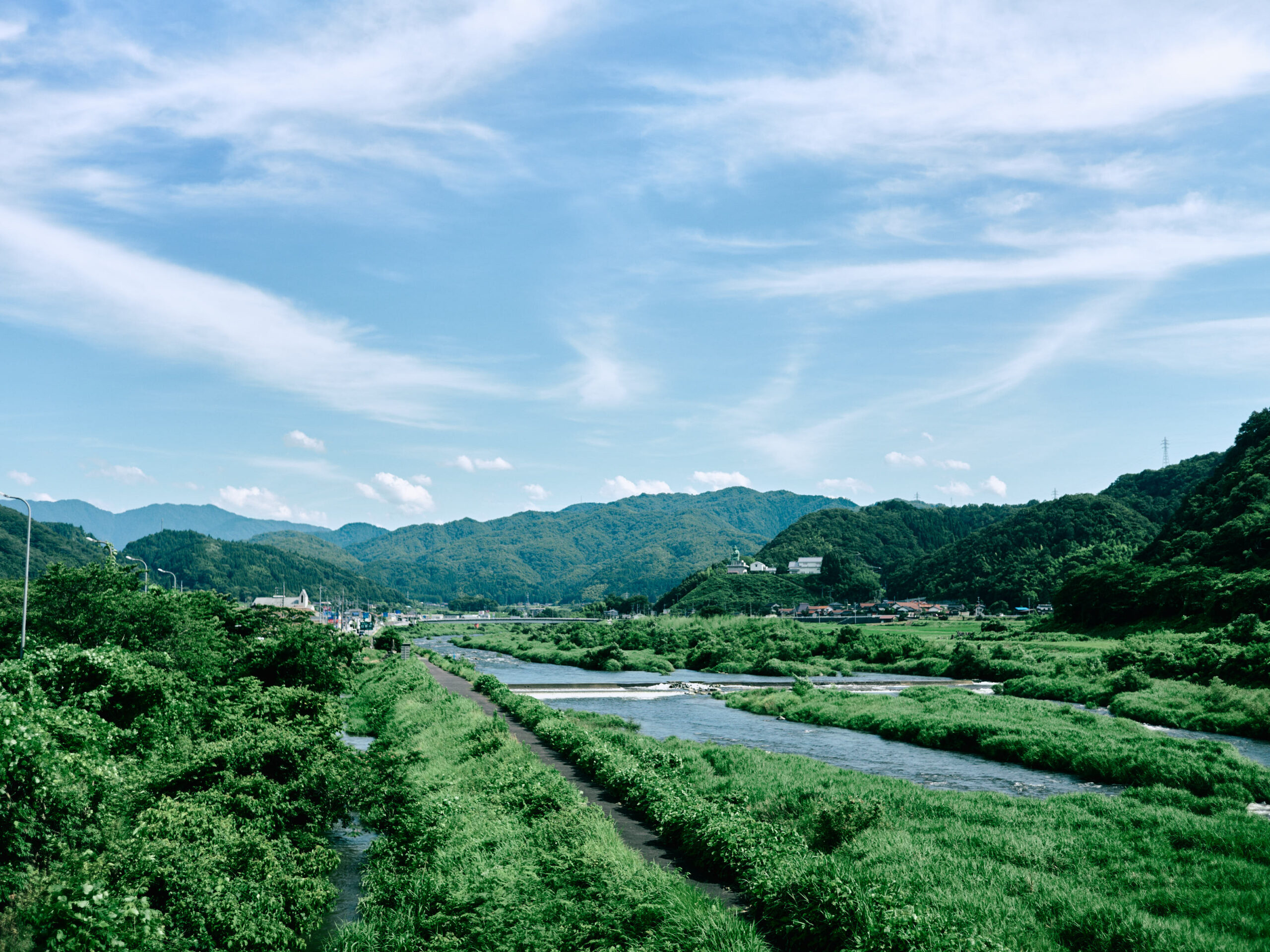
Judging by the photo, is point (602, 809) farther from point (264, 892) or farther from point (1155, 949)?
point (1155, 949)

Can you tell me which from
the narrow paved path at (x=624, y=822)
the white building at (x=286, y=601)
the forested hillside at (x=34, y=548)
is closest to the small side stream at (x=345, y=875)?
the narrow paved path at (x=624, y=822)

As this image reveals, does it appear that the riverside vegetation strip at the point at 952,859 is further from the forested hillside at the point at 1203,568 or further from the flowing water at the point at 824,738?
the forested hillside at the point at 1203,568

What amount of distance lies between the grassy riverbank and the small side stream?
0.42 meters

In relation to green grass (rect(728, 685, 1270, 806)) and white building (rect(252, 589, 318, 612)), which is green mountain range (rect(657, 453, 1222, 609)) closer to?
white building (rect(252, 589, 318, 612))

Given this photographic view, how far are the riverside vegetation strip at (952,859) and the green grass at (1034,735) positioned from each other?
182 inches

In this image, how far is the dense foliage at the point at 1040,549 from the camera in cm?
14338

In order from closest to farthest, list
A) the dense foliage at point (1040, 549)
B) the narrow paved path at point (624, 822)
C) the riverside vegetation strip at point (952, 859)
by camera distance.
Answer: the riverside vegetation strip at point (952, 859)
the narrow paved path at point (624, 822)
the dense foliage at point (1040, 549)

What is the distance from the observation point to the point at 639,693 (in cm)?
6725

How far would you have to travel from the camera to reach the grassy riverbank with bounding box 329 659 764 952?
1279cm

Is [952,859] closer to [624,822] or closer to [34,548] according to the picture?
[624,822]

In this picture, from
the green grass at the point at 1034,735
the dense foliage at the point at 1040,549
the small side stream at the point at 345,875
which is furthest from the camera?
the dense foliage at the point at 1040,549

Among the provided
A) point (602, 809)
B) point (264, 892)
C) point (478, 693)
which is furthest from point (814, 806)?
point (478, 693)

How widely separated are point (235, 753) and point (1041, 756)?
29636 millimetres

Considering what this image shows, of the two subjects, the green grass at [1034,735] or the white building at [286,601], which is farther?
the white building at [286,601]
